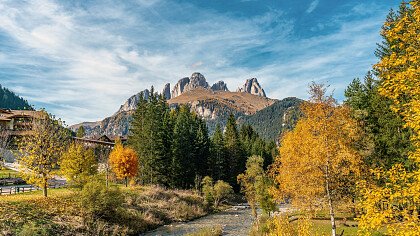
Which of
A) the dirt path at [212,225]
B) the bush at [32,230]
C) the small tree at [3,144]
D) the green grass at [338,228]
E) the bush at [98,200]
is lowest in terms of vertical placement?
the dirt path at [212,225]

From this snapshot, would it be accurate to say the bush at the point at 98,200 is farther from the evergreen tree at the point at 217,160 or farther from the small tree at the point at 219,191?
the evergreen tree at the point at 217,160

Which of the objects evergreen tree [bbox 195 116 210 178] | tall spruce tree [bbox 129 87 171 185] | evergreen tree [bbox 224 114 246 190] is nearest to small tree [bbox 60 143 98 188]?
tall spruce tree [bbox 129 87 171 185]

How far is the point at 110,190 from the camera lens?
35.2 meters

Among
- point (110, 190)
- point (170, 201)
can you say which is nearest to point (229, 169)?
point (170, 201)

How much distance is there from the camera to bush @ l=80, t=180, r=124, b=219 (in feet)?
108

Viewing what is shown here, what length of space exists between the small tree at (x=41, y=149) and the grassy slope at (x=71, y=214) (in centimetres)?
230

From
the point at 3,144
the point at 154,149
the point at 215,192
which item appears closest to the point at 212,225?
the point at 215,192

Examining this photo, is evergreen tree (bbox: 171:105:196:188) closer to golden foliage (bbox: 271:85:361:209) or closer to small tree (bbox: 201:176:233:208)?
small tree (bbox: 201:176:233:208)

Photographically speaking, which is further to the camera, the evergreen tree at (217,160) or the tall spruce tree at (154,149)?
the evergreen tree at (217,160)

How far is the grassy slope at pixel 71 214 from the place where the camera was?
28.0 m

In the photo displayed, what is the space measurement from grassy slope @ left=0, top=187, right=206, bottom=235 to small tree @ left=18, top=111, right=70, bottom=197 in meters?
2.30

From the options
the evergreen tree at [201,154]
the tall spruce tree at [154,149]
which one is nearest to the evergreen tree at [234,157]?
the evergreen tree at [201,154]

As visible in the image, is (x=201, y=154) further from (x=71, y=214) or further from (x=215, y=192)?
(x=71, y=214)

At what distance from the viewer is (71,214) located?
32562 millimetres
